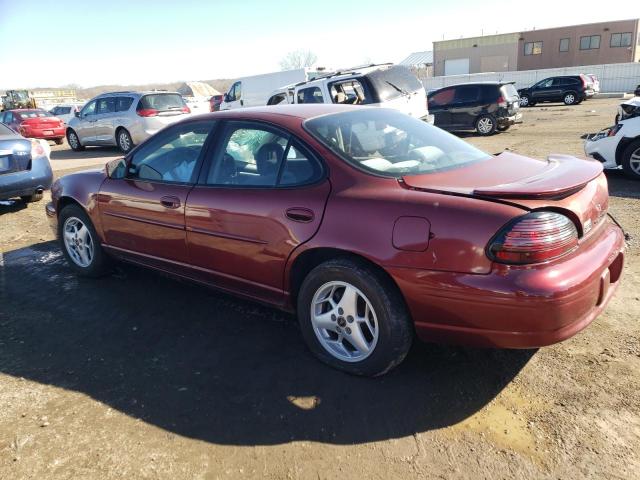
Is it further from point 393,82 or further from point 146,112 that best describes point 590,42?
point 146,112

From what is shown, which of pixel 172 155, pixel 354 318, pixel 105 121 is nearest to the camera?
pixel 354 318

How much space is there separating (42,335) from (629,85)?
38.9 meters

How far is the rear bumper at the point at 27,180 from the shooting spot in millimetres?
7129

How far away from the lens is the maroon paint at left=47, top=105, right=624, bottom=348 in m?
2.34

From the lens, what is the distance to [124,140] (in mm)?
13922

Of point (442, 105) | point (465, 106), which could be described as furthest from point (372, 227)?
point (442, 105)

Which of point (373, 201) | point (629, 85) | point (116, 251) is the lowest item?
point (629, 85)

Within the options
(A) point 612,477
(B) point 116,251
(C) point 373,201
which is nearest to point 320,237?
(C) point 373,201

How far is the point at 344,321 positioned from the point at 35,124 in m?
18.6

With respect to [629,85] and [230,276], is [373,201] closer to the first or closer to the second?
[230,276]

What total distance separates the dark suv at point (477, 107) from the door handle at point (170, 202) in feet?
42.2

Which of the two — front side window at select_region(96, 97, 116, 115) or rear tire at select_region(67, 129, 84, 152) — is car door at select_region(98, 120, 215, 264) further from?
rear tire at select_region(67, 129, 84, 152)

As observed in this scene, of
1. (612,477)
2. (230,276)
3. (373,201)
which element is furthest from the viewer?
(230,276)

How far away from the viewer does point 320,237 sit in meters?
2.80
